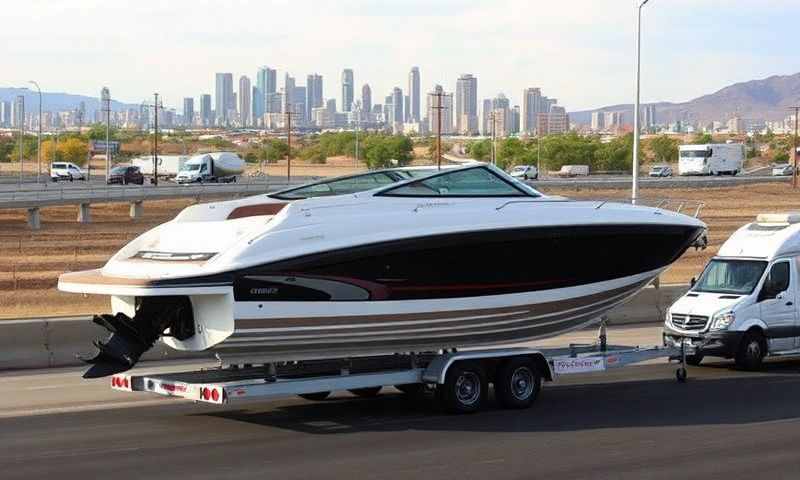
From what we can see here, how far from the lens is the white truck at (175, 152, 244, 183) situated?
97.6m

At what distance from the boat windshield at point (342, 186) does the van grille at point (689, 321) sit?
21.1ft

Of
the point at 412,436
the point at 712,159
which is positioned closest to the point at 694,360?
the point at 412,436

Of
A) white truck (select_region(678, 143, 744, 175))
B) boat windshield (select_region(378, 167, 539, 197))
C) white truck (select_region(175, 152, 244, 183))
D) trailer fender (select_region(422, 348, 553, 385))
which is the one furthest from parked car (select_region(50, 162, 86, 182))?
trailer fender (select_region(422, 348, 553, 385))

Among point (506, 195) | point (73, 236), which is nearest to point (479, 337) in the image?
point (506, 195)

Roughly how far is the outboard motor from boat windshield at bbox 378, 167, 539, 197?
3058mm

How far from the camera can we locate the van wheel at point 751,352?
67.8 feet

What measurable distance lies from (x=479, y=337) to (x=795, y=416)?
13.3ft

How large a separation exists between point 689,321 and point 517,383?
528 centimetres

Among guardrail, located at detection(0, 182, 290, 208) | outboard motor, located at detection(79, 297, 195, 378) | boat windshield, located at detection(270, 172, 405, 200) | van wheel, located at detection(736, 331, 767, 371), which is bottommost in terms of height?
van wheel, located at detection(736, 331, 767, 371)

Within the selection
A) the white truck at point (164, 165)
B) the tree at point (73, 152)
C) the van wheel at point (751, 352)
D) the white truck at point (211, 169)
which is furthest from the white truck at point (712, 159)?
the van wheel at point (751, 352)

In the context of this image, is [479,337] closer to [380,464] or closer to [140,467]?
[380,464]

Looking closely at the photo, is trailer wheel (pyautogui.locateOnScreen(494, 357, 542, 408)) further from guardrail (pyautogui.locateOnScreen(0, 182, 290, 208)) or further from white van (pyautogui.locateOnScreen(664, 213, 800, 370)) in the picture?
guardrail (pyautogui.locateOnScreen(0, 182, 290, 208))

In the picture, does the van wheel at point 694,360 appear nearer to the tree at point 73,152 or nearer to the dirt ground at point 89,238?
the dirt ground at point 89,238

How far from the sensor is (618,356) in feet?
58.7
